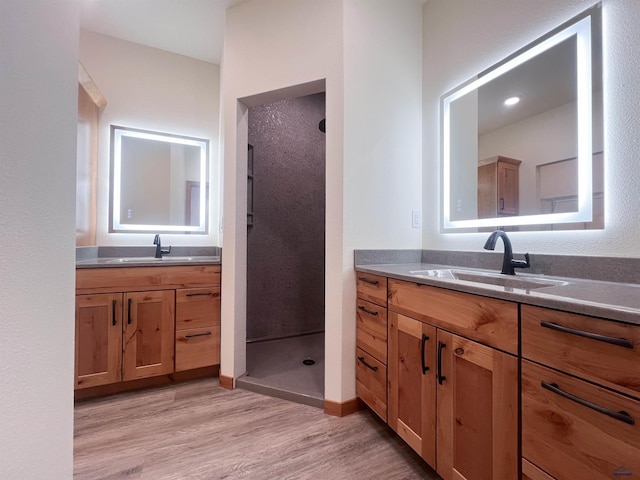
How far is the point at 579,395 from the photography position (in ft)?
2.25

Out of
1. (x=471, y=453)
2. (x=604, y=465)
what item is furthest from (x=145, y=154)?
(x=604, y=465)

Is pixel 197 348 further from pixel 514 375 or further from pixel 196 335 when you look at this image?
pixel 514 375

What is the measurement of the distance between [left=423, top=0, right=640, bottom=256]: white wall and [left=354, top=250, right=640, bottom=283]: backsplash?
6cm

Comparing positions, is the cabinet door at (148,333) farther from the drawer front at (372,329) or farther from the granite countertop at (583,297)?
the granite countertop at (583,297)

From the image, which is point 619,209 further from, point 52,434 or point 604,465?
point 52,434

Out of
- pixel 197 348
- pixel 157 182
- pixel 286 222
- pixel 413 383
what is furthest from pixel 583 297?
pixel 157 182

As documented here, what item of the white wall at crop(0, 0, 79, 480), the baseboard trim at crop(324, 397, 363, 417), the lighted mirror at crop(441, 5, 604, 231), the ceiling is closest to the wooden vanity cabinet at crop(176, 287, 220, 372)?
the baseboard trim at crop(324, 397, 363, 417)

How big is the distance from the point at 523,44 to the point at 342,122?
1.00m

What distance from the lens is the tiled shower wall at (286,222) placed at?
115 inches

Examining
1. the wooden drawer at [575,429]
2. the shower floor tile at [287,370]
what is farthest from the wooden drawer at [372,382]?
the wooden drawer at [575,429]

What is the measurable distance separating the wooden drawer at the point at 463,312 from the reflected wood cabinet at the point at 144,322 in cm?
145

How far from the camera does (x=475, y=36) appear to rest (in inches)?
66.3

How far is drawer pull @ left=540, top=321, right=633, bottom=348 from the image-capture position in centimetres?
61

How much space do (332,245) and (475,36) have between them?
1547 mm
